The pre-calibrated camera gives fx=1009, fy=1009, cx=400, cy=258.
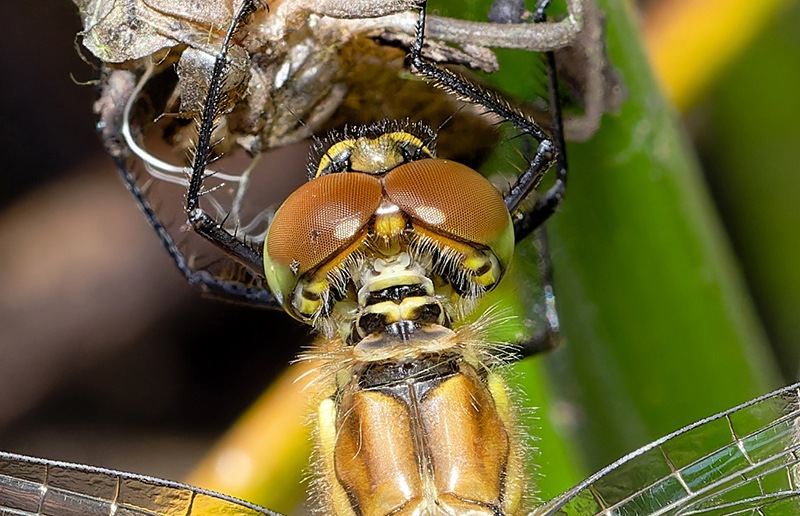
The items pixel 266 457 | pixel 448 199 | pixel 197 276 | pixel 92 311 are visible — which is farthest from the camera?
pixel 92 311

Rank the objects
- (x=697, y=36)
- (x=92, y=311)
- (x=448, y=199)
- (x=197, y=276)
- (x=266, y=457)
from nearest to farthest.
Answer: (x=448, y=199) < (x=197, y=276) < (x=266, y=457) < (x=697, y=36) < (x=92, y=311)

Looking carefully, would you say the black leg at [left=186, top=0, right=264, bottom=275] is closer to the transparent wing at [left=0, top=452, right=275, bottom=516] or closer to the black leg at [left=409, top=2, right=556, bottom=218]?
the black leg at [left=409, top=2, right=556, bottom=218]

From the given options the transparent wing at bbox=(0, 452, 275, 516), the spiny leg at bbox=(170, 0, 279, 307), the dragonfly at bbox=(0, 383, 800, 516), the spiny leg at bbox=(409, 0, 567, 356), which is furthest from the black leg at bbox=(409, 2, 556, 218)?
the transparent wing at bbox=(0, 452, 275, 516)

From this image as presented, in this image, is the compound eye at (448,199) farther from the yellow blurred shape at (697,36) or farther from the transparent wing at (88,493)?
the yellow blurred shape at (697,36)

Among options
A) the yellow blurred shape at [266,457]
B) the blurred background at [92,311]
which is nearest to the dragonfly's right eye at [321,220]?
the yellow blurred shape at [266,457]

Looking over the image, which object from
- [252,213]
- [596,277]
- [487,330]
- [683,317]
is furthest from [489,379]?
[252,213]

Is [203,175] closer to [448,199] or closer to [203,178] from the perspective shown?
[203,178]

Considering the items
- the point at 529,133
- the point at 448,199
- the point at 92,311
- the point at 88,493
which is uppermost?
the point at 92,311

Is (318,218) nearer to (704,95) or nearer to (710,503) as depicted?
(710,503)

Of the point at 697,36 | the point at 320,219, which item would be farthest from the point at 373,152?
the point at 697,36
